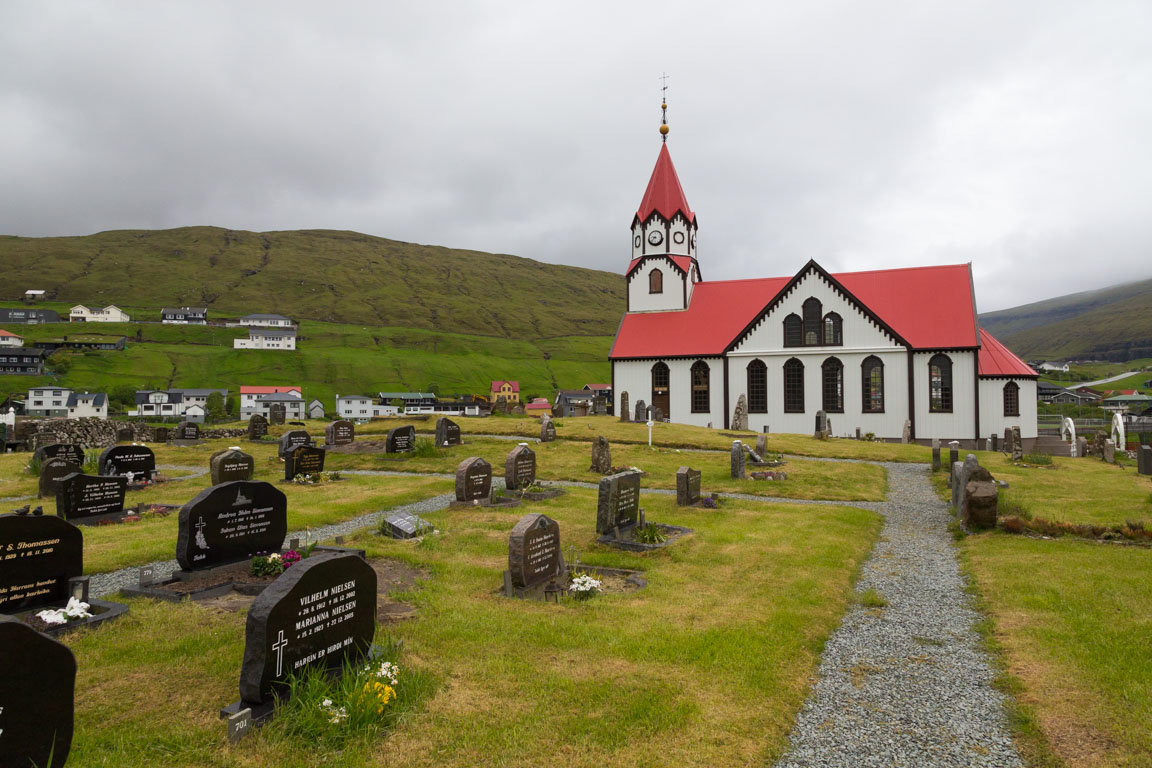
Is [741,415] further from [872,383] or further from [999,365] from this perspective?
[999,365]

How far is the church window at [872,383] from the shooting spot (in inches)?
1485

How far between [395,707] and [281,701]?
0.98m

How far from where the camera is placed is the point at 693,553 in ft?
39.9

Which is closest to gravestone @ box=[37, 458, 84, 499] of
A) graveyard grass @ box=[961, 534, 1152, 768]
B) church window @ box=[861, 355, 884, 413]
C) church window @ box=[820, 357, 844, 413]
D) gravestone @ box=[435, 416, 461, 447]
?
gravestone @ box=[435, 416, 461, 447]

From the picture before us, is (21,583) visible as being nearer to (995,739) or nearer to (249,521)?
(249,521)

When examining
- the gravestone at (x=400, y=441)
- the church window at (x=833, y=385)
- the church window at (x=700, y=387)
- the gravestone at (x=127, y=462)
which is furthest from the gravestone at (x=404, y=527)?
the church window at (x=833, y=385)

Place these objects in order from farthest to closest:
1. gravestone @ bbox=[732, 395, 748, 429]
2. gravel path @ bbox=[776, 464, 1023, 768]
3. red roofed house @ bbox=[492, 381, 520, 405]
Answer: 1. red roofed house @ bbox=[492, 381, 520, 405]
2. gravestone @ bbox=[732, 395, 748, 429]
3. gravel path @ bbox=[776, 464, 1023, 768]

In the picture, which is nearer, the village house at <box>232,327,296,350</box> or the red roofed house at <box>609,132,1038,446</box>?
the red roofed house at <box>609,132,1038,446</box>

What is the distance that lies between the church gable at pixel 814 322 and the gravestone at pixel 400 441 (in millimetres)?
22299

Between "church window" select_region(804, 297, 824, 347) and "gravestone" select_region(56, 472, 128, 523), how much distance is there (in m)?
35.0

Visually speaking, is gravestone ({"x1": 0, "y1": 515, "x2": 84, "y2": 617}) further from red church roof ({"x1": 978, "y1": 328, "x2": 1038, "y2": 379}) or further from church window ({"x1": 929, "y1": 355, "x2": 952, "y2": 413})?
red church roof ({"x1": 978, "y1": 328, "x2": 1038, "y2": 379})

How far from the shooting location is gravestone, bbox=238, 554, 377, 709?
567 centimetres

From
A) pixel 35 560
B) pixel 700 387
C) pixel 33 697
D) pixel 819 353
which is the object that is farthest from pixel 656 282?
pixel 33 697

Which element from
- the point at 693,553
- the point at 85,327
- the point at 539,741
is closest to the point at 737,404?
the point at 693,553
